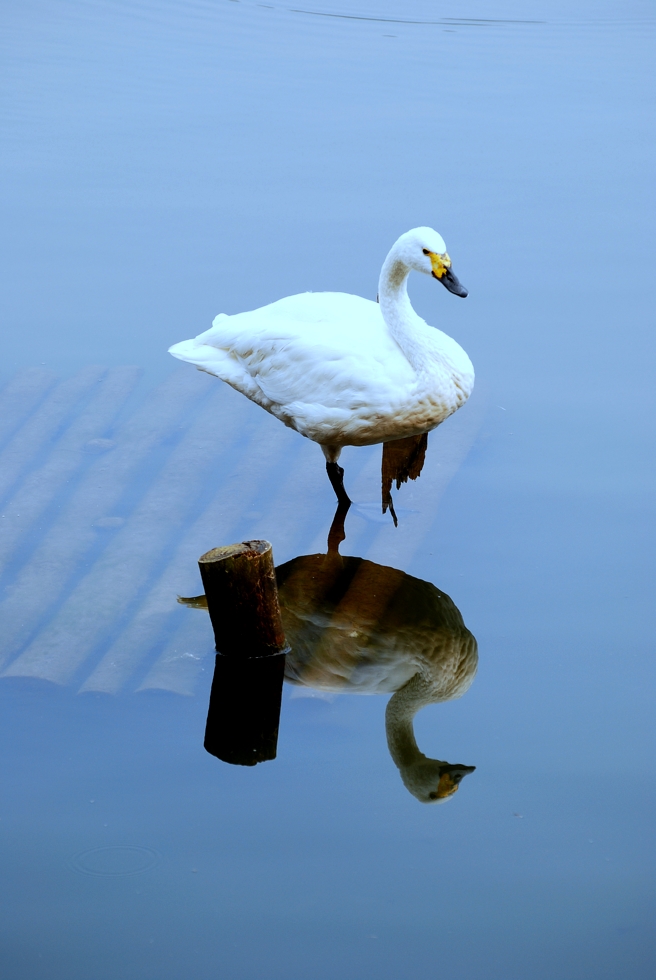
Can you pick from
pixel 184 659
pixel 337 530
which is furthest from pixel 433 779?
pixel 337 530

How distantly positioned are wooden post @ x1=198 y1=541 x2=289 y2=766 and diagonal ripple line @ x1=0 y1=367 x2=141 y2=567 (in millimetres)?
1262

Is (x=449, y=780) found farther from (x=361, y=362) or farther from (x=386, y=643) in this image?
(x=361, y=362)

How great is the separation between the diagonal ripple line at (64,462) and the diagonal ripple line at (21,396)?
0.97 feet

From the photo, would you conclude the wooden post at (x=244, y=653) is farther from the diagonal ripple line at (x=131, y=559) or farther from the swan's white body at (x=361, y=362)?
the swan's white body at (x=361, y=362)

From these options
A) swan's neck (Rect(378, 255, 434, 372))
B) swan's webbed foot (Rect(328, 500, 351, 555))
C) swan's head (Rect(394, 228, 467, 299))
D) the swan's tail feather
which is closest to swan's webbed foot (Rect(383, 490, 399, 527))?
the swan's tail feather

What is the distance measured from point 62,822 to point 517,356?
15.0 ft

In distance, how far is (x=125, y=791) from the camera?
181 inches

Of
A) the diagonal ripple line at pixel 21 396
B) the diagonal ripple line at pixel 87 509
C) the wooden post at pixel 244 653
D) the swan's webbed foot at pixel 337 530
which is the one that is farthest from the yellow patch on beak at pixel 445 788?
the diagonal ripple line at pixel 21 396

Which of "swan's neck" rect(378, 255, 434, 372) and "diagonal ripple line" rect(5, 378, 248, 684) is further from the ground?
"swan's neck" rect(378, 255, 434, 372)

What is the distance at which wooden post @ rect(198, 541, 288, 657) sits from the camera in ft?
16.3

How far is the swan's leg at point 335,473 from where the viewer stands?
6449 mm

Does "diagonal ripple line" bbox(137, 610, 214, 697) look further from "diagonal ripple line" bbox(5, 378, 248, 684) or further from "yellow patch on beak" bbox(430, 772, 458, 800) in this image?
"yellow patch on beak" bbox(430, 772, 458, 800)

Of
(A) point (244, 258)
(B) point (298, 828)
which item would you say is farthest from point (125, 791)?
(A) point (244, 258)

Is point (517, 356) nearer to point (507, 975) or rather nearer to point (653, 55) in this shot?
point (507, 975)
